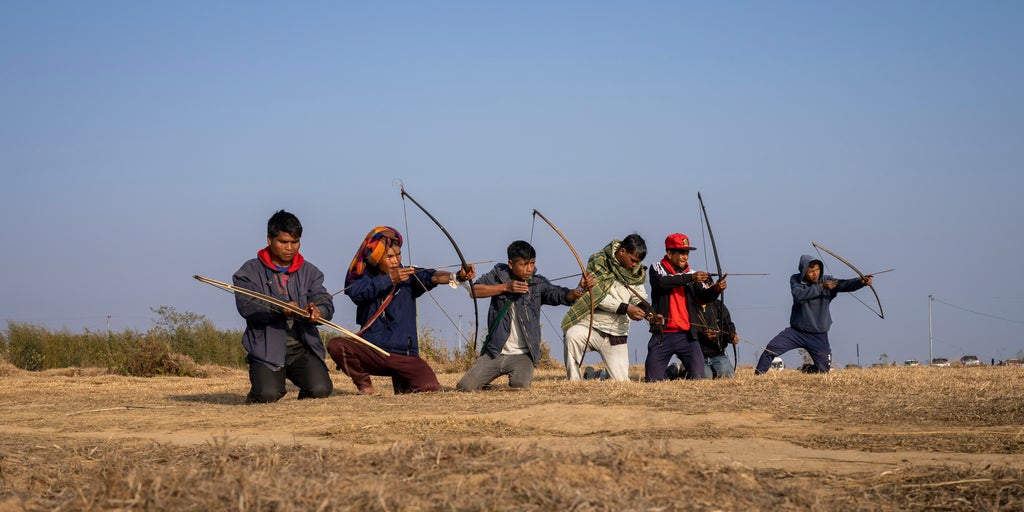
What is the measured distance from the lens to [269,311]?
9.20m

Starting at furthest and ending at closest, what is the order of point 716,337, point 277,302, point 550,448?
point 716,337
point 277,302
point 550,448

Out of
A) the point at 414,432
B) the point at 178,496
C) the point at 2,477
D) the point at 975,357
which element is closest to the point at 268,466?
the point at 178,496

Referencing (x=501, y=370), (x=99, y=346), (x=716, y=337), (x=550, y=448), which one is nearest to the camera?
(x=550, y=448)

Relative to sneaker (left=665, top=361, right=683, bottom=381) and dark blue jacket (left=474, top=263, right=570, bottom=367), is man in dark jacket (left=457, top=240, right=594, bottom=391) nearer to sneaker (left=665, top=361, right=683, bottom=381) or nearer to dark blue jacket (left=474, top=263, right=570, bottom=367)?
dark blue jacket (left=474, top=263, right=570, bottom=367)

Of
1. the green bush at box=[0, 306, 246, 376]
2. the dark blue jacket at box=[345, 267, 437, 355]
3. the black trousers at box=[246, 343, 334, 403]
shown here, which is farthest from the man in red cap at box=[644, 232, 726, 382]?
the green bush at box=[0, 306, 246, 376]

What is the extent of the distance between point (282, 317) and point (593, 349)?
343 cm

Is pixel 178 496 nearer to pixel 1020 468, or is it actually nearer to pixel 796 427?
pixel 1020 468

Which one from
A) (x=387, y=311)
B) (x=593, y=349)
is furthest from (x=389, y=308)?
(x=593, y=349)

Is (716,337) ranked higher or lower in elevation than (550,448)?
higher

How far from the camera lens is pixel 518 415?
7336 mm

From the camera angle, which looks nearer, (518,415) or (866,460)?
(866,460)

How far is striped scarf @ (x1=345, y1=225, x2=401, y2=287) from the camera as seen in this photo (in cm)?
986

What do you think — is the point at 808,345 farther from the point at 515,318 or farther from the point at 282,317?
the point at 282,317

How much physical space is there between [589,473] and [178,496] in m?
1.51
